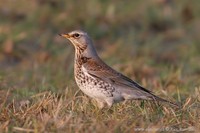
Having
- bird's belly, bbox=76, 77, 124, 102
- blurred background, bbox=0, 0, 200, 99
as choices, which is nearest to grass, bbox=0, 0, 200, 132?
blurred background, bbox=0, 0, 200, 99

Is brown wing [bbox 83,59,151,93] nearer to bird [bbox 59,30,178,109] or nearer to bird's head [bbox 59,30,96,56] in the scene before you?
bird [bbox 59,30,178,109]

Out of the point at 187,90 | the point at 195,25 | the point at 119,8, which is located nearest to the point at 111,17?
the point at 119,8

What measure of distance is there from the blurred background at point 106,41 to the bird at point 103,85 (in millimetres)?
963

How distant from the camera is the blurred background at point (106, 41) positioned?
981 centimetres

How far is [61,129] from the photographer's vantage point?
19.9 feet

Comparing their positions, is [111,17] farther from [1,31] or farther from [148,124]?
[148,124]

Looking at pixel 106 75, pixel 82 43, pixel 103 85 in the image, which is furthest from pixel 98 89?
pixel 82 43

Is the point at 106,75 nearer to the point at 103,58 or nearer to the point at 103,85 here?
the point at 103,85

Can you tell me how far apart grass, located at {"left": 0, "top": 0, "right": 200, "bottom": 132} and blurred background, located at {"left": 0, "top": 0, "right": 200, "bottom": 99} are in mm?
13

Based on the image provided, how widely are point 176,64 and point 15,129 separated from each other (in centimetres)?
620

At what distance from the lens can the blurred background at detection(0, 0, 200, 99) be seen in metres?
9.81

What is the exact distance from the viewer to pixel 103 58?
11.6m

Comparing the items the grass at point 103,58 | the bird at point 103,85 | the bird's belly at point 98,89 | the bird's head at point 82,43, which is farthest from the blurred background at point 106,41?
the bird's belly at point 98,89

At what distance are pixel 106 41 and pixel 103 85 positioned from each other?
5674 mm
